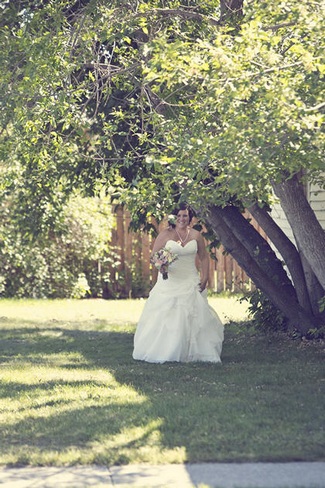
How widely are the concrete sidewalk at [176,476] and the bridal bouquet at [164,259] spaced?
5114 millimetres

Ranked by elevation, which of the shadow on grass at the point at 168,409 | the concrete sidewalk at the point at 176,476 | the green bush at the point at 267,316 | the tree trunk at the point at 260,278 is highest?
the tree trunk at the point at 260,278

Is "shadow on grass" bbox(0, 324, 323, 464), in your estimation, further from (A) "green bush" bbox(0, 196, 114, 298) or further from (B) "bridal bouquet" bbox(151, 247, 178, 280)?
(A) "green bush" bbox(0, 196, 114, 298)

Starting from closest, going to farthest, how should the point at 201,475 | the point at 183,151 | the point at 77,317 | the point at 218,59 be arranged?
the point at 201,475 → the point at 218,59 → the point at 183,151 → the point at 77,317

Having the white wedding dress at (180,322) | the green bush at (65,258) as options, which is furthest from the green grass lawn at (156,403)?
the green bush at (65,258)

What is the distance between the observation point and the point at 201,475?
652cm

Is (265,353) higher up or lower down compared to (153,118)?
lower down

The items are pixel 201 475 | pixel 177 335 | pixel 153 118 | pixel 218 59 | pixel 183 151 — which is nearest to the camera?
pixel 201 475

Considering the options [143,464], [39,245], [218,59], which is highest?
[218,59]

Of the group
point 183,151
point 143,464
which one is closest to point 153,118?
point 183,151

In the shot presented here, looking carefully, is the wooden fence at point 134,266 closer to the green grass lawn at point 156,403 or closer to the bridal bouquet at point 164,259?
the green grass lawn at point 156,403

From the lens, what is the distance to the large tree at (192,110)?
7180mm

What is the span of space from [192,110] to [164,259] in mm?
2041

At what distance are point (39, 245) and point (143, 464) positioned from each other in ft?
40.8

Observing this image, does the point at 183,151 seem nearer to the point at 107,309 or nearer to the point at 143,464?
the point at 143,464
